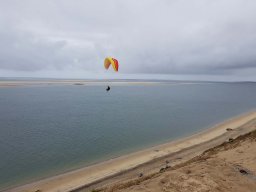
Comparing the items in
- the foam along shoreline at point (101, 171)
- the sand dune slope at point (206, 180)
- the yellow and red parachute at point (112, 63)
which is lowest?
the foam along shoreline at point (101, 171)

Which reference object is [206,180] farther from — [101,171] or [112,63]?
[112,63]

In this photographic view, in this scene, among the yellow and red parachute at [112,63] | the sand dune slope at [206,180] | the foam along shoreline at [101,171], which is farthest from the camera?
the yellow and red parachute at [112,63]

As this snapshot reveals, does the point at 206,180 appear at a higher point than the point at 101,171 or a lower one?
higher

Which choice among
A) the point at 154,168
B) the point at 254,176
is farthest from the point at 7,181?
the point at 254,176

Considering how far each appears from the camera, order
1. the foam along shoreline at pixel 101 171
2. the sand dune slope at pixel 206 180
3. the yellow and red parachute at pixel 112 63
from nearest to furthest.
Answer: the sand dune slope at pixel 206 180 < the foam along shoreline at pixel 101 171 < the yellow and red parachute at pixel 112 63

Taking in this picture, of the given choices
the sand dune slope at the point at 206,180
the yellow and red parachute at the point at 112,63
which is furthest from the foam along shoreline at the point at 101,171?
the yellow and red parachute at the point at 112,63

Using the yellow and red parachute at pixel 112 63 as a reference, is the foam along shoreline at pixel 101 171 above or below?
below

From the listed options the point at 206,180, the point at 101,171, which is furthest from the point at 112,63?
the point at 206,180

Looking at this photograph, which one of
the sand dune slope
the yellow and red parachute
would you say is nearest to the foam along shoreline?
the sand dune slope

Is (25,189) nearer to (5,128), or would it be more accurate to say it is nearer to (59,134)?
(59,134)

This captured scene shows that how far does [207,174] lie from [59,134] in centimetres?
2727

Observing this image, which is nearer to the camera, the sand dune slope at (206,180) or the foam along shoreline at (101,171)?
the sand dune slope at (206,180)

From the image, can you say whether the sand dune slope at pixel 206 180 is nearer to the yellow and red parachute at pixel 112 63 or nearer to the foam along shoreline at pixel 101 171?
the foam along shoreline at pixel 101 171

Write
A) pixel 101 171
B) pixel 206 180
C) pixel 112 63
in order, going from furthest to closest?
pixel 112 63, pixel 101 171, pixel 206 180
